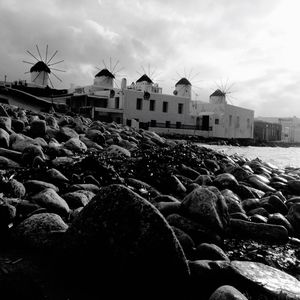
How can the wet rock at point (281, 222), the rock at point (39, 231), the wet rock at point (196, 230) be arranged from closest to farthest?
the rock at point (39, 231)
the wet rock at point (196, 230)
the wet rock at point (281, 222)

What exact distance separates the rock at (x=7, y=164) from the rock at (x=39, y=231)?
296cm

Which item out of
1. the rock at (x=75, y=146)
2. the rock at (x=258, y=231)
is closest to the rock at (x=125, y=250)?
the rock at (x=258, y=231)

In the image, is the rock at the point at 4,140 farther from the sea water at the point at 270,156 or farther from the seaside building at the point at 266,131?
the seaside building at the point at 266,131

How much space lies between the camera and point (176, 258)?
298 cm

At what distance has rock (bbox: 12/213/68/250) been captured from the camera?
11.0 feet

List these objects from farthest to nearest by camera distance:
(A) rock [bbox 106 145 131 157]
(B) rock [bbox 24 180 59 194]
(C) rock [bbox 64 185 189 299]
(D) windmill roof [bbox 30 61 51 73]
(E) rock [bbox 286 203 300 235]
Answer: (D) windmill roof [bbox 30 61 51 73] < (A) rock [bbox 106 145 131 157] < (E) rock [bbox 286 203 300 235] < (B) rock [bbox 24 180 59 194] < (C) rock [bbox 64 185 189 299]

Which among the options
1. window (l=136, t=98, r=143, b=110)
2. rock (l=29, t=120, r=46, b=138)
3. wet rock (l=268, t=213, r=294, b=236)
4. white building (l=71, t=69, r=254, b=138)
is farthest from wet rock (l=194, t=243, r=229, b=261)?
window (l=136, t=98, r=143, b=110)

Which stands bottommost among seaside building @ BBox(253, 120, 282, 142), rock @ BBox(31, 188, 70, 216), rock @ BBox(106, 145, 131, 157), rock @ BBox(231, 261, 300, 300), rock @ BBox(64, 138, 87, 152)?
rock @ BBox(231, 261, 300, 300)

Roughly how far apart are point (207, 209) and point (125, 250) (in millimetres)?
1834

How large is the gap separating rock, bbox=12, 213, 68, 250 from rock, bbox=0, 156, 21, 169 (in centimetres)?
296

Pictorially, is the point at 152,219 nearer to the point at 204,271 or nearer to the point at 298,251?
the point at 204,271

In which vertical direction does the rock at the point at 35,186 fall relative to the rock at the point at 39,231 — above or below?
above

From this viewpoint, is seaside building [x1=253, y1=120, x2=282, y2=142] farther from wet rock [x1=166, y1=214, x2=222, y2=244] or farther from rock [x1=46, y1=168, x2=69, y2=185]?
wet rock [x1=166, y1=214, x2=222, y2=244]

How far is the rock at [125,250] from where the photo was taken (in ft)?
9.52
